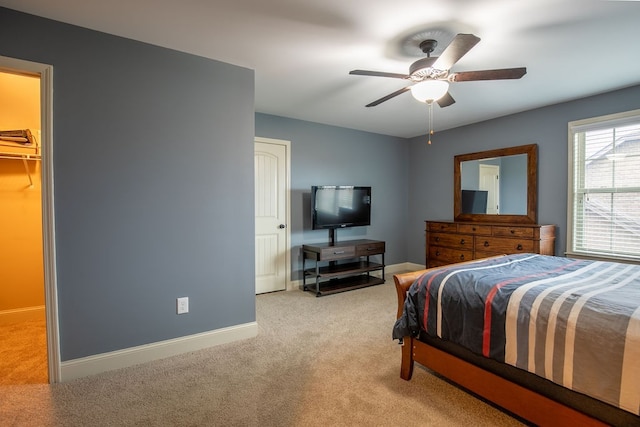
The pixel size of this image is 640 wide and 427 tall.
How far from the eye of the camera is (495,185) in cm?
436

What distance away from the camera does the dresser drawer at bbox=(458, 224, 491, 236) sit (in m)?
4.01

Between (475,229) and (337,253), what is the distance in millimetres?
1854

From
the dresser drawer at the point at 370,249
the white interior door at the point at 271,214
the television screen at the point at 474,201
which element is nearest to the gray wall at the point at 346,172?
the white interior door at the point at 271,214

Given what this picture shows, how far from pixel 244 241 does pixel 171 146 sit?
3.21ft

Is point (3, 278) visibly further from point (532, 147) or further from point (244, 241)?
point (532, 147)

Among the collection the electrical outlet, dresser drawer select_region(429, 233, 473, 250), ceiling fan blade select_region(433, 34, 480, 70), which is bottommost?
the electrical outlet

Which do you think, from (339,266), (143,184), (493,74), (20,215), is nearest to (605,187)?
(493,74)

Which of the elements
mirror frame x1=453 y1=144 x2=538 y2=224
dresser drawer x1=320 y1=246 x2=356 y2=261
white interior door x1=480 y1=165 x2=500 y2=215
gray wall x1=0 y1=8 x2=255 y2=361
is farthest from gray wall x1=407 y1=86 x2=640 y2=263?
gray wall x1=0 y1=8 x2=255 y2=361

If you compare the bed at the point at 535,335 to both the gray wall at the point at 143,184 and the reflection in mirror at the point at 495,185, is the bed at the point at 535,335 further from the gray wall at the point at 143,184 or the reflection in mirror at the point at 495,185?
the reflection in mirror at the point at 495,185

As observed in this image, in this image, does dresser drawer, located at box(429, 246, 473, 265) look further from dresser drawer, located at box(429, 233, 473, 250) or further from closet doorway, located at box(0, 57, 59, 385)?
closet doorway, located at box(0, 57, 59, 385)

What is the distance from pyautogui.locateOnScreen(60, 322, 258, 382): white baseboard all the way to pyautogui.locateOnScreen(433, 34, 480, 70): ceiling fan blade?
2561 mm

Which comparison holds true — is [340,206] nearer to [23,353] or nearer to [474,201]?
[474,201]

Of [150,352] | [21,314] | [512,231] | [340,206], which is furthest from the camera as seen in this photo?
[340,206]

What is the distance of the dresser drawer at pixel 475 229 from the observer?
401cm
